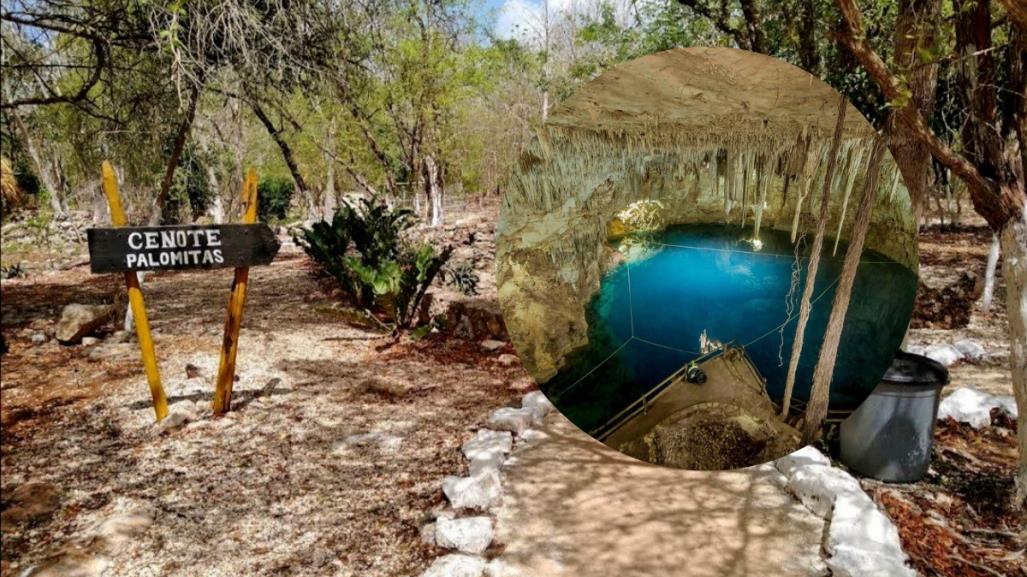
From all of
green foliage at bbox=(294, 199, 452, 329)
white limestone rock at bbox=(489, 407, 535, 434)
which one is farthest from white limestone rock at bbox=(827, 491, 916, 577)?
green foliage at bbox=(294, 199, 452, 329)

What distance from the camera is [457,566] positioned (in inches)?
102

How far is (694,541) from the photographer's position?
2797mm

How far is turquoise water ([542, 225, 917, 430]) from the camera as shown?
2416 mm

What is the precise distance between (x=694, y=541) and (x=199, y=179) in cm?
1527

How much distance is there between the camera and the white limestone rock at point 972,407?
155 inches

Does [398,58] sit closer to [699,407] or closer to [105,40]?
[105,40]

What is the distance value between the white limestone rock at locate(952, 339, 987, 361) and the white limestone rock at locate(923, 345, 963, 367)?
67 mm

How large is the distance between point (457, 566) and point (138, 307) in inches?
106

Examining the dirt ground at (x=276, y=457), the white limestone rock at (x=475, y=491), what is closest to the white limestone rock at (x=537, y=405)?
the dirt ground at (x=276, y=457)

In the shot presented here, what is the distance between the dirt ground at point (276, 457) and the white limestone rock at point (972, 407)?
0.45 ft

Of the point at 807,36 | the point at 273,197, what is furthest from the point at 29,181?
the point at 807,36

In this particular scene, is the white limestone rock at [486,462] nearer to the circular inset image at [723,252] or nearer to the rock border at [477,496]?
the rock border at [477,496]

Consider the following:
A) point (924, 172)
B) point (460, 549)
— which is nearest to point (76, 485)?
point (460, 549)

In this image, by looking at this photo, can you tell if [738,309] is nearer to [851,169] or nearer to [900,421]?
[851,169]
